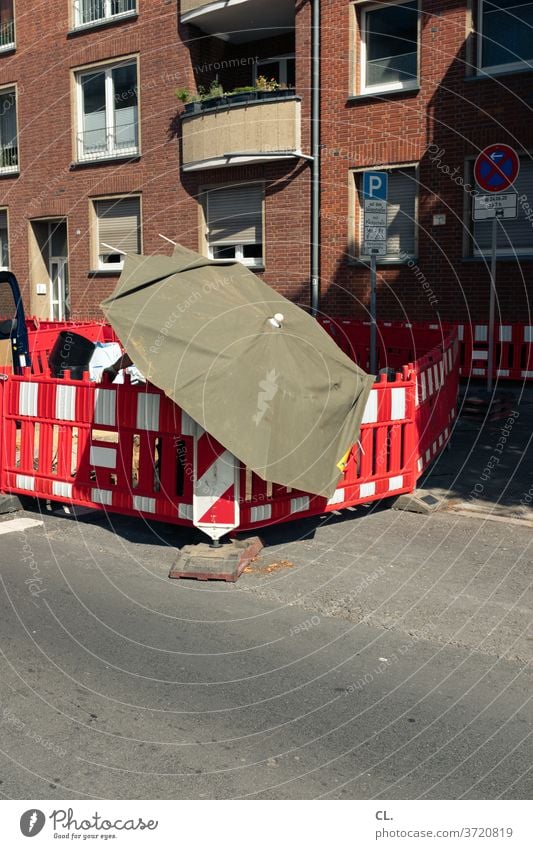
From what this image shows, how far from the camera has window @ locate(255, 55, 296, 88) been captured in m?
21.5

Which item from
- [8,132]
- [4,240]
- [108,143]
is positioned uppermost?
[8,132]

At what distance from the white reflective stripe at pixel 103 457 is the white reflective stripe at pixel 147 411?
462mm

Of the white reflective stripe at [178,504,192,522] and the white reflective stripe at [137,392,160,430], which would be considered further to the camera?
the white reflective stripe at [137,392,160,430]

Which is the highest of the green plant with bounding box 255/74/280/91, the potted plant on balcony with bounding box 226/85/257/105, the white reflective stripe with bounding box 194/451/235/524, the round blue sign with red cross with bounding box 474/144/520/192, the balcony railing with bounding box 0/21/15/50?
the balcony railing with bounding box 0/21/15/50

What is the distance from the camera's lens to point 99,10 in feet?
80.2

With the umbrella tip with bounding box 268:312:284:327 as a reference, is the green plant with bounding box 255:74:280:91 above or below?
above

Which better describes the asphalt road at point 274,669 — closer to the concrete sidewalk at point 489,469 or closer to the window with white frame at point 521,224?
the concrete sidewalk at point 489,469

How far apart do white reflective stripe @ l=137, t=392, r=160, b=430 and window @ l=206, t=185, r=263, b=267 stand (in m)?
13.9

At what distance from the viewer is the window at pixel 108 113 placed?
2391 cm

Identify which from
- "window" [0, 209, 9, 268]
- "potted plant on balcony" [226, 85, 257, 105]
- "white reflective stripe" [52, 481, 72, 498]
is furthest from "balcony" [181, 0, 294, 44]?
"white reflective stripe" [52, 481, 72, 498]

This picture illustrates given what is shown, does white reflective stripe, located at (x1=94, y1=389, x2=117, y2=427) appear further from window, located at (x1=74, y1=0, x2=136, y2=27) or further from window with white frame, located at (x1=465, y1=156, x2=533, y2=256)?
window, located at (x1=74, y1=0, x2=136, y2=27)

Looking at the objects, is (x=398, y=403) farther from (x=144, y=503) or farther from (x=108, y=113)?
(x=108, y=113)

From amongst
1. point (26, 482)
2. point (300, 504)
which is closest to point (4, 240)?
point (26, 482)

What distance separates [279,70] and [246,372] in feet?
55.8
